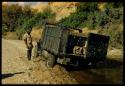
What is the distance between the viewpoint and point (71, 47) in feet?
61.7

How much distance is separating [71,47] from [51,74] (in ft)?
10.3

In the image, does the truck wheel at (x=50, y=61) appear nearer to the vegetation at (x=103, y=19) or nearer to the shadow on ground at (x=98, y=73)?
the shadow on ground at (x=98, y=73)

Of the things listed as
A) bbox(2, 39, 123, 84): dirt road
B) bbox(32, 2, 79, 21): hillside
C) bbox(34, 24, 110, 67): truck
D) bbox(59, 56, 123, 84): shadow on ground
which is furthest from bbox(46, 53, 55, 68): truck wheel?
bbox(32, 2, 79, 21): hillside

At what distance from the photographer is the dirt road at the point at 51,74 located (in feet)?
47.7

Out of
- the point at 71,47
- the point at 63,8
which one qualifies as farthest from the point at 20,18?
the point at 71,47

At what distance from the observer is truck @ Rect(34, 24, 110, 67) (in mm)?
17281

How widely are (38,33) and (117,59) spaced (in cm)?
2083

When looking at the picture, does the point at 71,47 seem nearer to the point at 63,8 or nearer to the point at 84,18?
the point at 84,18

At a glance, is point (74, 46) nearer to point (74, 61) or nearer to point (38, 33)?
point (74, 61)

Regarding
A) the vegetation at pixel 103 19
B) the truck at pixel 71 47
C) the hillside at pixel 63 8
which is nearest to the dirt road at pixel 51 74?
the truck at pixel 71 47

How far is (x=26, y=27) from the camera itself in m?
45.9

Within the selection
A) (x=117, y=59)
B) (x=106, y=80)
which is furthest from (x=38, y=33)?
(x=106, y=80)

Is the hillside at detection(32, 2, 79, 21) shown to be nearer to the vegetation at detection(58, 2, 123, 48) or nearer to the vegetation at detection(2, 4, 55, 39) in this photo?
the vegetation at detection(2, 4, 55, 39)

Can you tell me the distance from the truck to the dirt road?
59cm
